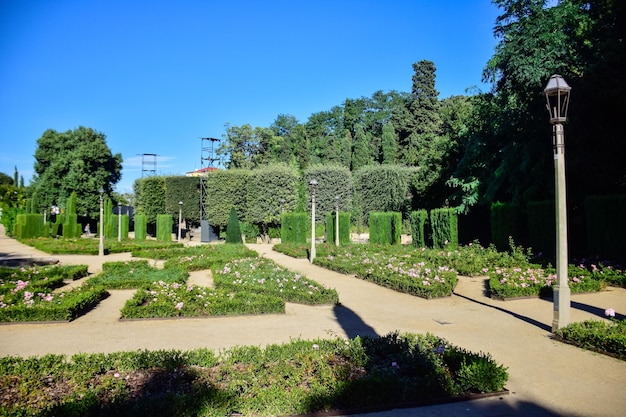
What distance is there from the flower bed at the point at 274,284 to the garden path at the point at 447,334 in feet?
1.09

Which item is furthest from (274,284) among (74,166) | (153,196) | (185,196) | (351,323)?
(74,166)

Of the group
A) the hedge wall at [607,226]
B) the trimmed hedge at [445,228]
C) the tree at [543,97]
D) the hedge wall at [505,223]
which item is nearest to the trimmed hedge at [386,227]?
the trimmed hedge at [445,228]

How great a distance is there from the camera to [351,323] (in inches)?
298

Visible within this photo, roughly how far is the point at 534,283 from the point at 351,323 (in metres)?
5.05

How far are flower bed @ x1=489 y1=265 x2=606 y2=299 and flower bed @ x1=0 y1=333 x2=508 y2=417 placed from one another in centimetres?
493

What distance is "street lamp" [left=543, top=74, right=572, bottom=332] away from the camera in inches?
252

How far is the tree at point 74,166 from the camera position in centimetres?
4269

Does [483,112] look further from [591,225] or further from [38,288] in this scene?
[38,288]

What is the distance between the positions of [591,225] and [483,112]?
1079cm

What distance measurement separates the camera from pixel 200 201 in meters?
36.8

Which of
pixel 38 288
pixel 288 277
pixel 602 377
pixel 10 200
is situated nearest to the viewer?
pixel 602 377

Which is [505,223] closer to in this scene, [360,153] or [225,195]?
[225,195]

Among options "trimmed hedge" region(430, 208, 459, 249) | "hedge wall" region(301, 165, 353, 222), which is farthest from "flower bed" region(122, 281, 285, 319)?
"hedge wall" region(301, 165, 353, 222)

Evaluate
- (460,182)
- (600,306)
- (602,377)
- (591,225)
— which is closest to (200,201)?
(460,182)
